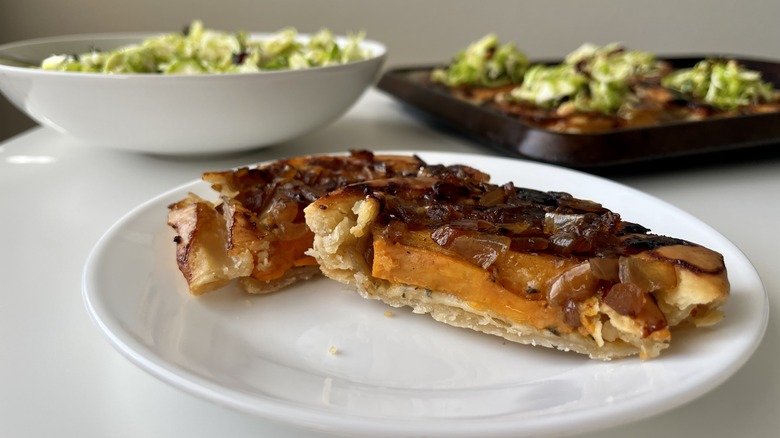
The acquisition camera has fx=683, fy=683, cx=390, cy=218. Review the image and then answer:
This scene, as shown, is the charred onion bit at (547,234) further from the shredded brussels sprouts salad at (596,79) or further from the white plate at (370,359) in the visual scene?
the shredded brussels sprouts salad at (596,79)

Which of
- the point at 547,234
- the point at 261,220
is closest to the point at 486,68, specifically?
the point at 261,220

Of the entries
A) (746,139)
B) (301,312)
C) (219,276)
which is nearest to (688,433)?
(301,312)

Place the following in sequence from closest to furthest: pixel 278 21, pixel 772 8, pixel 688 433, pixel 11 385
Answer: pixel 688 433, pixel 11 385, pixel 278 21, pixel 772 8

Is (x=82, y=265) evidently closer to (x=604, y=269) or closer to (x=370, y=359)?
(x=370, y=359)

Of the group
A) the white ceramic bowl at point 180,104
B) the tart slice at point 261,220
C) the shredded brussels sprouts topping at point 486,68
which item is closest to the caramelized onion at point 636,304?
the tart slice at point 261,220

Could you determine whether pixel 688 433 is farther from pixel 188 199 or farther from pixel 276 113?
pixel 276 113

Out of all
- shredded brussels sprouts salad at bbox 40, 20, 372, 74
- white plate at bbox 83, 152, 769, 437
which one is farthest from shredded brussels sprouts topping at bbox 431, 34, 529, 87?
white plate at bbox 83, 152, 769, 437

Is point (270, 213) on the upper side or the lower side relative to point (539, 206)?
lower
